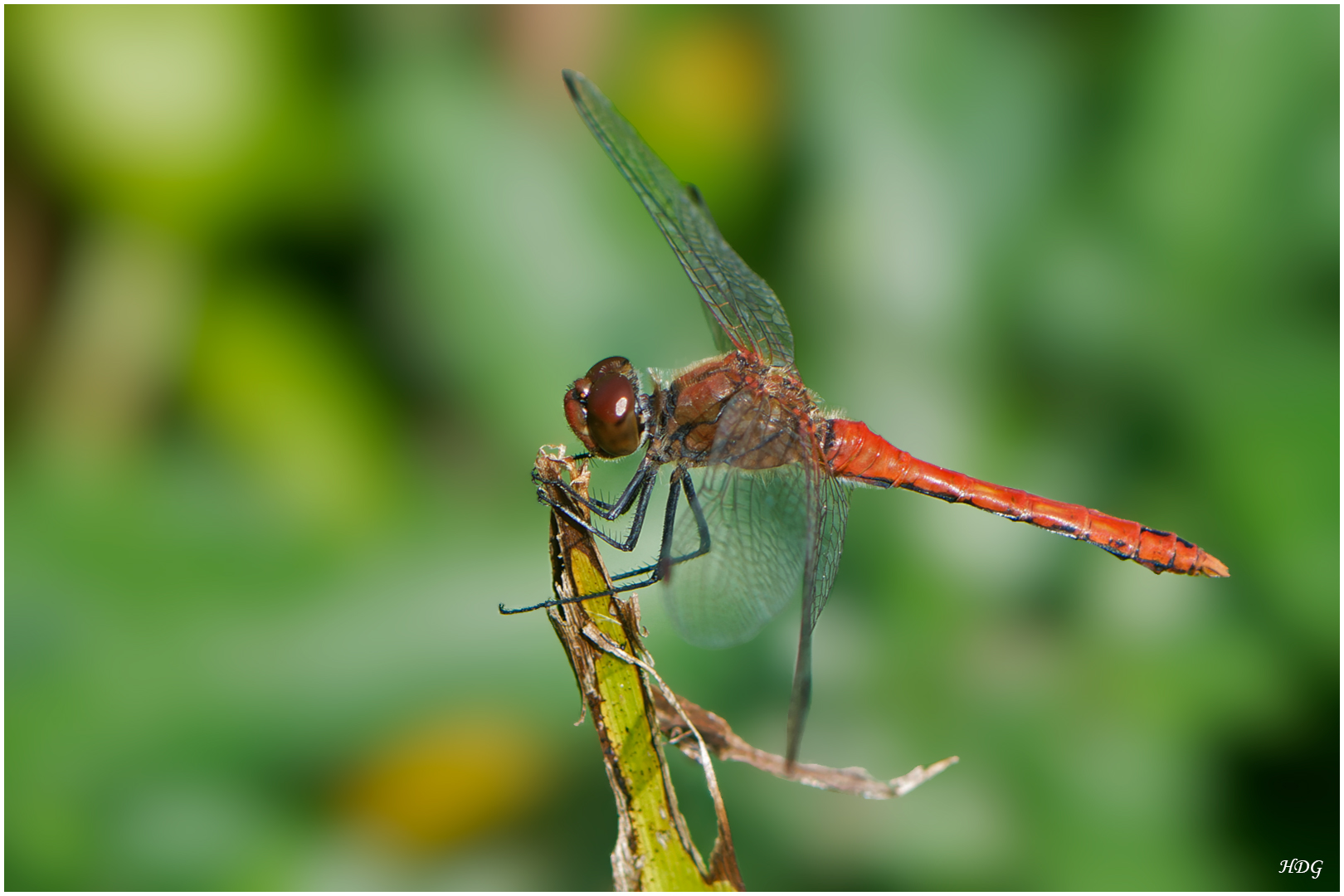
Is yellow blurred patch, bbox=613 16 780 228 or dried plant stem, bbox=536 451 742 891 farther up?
yellow blurred patch, bbox=613 16 780 228

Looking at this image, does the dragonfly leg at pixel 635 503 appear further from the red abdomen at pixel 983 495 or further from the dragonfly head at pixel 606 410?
the red abdomen at pixel 983 495

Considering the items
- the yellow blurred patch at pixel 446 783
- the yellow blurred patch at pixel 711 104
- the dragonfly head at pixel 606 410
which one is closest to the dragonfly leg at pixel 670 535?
the dragonfly head at pixel 606 410

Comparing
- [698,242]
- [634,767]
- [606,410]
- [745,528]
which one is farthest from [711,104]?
[634,767]

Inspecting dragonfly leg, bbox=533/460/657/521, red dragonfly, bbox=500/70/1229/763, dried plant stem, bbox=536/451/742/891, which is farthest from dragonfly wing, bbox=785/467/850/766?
dragonfly leg, bbox=533/460/657/521

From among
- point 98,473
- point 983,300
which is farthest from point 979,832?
point 98,473

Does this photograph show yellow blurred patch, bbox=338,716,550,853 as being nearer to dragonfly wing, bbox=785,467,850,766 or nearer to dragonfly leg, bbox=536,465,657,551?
dragonfly leg, bbox=536,465,657,551

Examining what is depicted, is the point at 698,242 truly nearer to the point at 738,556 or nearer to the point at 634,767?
the point at 738,556
